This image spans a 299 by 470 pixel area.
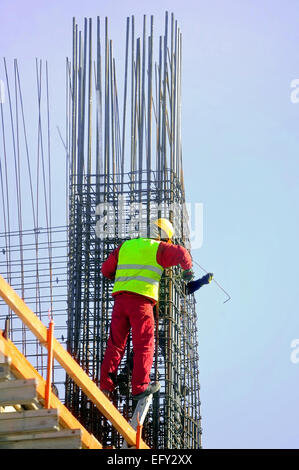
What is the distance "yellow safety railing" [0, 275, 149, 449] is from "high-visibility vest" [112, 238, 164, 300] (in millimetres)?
2512

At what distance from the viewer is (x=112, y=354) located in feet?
41.3

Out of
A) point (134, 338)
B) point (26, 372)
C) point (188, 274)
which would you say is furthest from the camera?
point (188, 274)

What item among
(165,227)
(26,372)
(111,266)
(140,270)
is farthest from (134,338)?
(26,372)

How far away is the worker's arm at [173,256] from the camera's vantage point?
490 inches

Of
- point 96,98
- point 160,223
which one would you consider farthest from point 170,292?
point 96,98

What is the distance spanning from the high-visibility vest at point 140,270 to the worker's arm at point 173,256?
0.08 meters

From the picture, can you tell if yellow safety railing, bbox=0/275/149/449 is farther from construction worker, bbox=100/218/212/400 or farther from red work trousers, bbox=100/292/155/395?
construction worker, bbox=100/218/212/400

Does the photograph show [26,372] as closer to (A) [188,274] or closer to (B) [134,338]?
(B) [134,338]

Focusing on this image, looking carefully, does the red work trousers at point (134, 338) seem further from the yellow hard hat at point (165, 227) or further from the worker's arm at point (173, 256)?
the yellow hard hat at point (165, 227)

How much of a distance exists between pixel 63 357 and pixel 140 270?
329 centimetres

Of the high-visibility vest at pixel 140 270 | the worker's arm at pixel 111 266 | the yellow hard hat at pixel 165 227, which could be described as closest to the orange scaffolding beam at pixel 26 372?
the high-visibility vest at pixel 140 270

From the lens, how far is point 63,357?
375 inches

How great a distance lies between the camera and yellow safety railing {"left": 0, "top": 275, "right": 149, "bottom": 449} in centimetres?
912

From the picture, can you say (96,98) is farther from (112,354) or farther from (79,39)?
(112,354)
